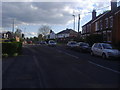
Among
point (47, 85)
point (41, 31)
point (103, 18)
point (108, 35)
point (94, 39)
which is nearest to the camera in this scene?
point (47, 85)

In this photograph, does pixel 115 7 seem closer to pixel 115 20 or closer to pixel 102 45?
pixel 115 20

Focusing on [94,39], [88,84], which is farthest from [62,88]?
[94,39]

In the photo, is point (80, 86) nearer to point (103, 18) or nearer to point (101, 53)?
point (101, 53)

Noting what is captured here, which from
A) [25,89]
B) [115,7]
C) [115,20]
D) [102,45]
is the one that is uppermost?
[115,7]

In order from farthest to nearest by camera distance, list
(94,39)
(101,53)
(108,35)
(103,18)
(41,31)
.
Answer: (41,31)
(103,18)
(108,35)
(94,39)
(101,53)

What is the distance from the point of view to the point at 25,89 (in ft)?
20.5

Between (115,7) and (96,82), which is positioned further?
(115,7)

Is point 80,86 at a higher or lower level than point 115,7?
lower

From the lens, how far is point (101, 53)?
58.6ft

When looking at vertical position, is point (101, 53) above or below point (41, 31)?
below

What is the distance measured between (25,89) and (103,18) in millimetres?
38195

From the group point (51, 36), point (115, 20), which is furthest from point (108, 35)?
point (51, 36)

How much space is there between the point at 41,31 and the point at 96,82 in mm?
106945

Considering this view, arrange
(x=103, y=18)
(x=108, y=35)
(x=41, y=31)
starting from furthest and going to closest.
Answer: (x=41, y=31) → (x=103, y=18) → (x=108, y=35)
